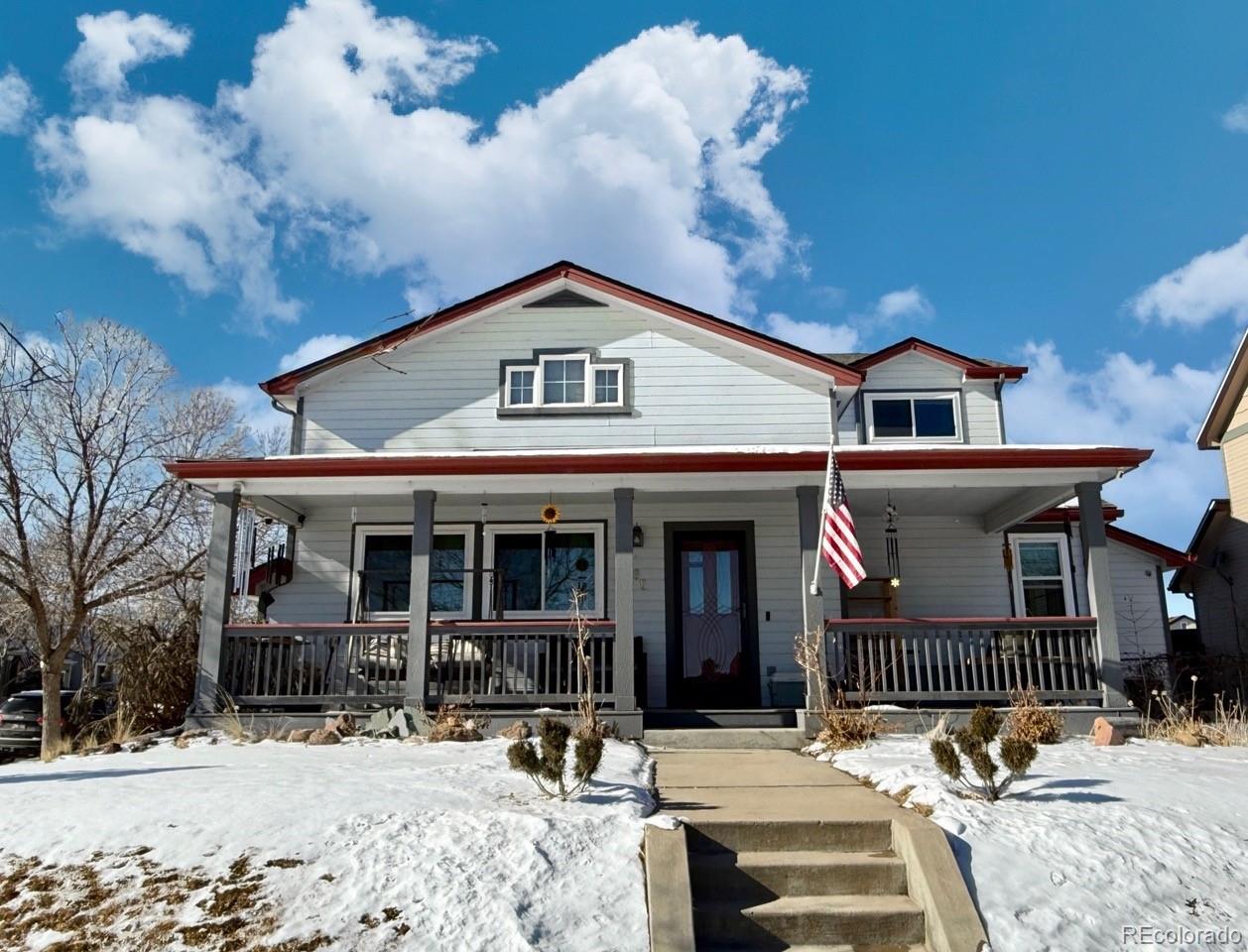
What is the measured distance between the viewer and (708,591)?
1192cm

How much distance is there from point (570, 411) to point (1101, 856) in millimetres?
8783

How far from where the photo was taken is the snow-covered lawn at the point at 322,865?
4172 millimetres

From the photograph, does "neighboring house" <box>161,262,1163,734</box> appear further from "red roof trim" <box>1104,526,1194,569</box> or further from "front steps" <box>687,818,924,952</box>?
"front steps" <box>687,818,924,952</box>

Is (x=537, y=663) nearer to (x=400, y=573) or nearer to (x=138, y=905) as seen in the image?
(x=400, y=573)

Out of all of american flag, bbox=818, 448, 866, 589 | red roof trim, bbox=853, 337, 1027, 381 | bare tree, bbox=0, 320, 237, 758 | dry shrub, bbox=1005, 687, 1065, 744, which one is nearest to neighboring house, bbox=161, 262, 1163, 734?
red roof trim, bbox=853, 337, 1027, 381

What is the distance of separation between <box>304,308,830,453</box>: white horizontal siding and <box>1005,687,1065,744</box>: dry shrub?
466 cm

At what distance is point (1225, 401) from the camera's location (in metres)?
16.5

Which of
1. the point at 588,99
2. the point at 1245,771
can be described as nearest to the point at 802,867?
the point at 1245,771

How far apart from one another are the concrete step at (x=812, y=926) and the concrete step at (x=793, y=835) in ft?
2.19

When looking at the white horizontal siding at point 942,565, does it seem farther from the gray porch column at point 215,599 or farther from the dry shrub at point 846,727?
the gray porch column at point 215,599

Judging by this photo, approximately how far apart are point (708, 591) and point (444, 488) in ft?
12.5

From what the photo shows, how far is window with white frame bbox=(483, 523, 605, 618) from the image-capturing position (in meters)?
11.8

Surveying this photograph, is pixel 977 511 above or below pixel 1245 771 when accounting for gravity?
above

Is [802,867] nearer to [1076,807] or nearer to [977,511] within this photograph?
[1076,807]
